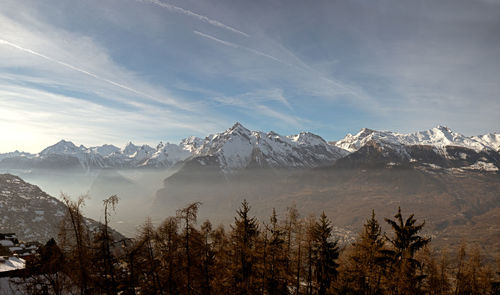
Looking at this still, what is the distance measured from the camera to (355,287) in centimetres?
2984

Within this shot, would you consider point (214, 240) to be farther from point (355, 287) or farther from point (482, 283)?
point (482, 283)

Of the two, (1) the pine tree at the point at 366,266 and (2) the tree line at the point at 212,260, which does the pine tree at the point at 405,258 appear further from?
(1) the pine tree at the point at 366,266

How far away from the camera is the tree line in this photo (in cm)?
2138

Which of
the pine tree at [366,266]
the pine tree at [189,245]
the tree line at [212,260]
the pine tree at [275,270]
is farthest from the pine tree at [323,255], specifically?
the pine tree at [189,245]

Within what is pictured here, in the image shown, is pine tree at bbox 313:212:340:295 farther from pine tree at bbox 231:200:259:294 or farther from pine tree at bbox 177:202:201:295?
pine tree at bbox 177:202:201:295

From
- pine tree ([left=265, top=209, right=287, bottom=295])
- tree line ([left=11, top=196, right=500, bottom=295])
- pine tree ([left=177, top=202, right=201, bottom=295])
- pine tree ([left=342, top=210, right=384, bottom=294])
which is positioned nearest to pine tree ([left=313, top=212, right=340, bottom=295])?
tree line ([left=11, top=196, right=500, bottom=295])

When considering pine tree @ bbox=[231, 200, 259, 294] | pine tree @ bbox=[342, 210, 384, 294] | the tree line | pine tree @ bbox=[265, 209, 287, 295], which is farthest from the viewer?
pine tree @ bbox=[265, 209, 287, 295]

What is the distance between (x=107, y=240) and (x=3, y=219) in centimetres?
22639

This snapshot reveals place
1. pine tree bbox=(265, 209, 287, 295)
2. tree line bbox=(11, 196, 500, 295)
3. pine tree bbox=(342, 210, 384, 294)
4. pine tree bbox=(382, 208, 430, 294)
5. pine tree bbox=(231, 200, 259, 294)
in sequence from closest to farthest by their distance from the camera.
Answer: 1. pine tree bbox=(382, 208, 430, 294)
2. tree line bbox=(11, 196, 500, 295)
3. pine tree bbox=(342, 210, 384, 294)
4. pine tree bbox=(231, 200, 259, 294)
5. pine tree bbox=(265, 209, 287, 295)

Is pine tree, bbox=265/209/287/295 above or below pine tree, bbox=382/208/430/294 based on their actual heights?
below

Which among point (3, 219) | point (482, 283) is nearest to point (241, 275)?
point (482, 283)

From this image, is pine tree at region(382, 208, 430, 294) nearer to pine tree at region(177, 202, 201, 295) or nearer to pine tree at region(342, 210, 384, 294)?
pine tree at region(342, 210, 384, 294)

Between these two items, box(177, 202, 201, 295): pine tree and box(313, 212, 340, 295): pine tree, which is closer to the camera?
box(177, 202, 201, 295): pine tree

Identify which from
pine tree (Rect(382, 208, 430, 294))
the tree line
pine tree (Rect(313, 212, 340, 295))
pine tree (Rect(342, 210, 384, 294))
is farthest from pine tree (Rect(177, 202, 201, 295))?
pine tree (Rect(382, 208, 430, 294))
